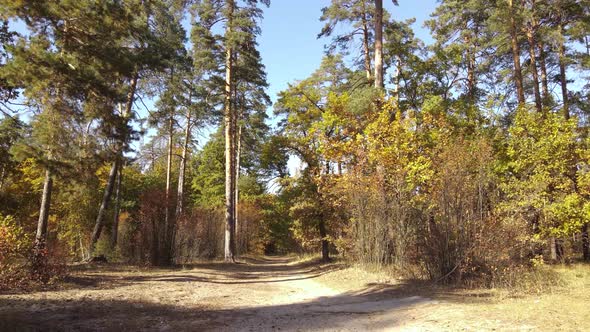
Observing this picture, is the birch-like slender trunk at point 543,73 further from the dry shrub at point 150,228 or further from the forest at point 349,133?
the dry shrub at point 150,228

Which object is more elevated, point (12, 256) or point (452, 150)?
point (452, 150)

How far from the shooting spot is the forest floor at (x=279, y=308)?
6121 millimetres

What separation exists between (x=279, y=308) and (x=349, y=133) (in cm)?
989

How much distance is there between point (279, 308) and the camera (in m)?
8.52

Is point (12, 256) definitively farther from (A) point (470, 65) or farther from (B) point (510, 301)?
(A) point (470, 65)

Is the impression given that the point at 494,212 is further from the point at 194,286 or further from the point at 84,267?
the point at 84,267

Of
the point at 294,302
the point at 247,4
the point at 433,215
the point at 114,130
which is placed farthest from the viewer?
the point at 247,4

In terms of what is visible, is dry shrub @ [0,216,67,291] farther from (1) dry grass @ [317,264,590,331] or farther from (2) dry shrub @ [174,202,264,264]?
(1) dry grass @ [317,264,590,331]

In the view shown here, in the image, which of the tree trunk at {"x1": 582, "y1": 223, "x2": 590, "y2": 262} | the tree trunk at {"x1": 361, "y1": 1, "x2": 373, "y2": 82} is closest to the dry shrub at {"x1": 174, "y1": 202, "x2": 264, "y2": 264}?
the tree trunk at {"x1": 361, "y1": 1, "x2": 373, "y2": 82}

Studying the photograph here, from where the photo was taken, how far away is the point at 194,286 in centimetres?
1130

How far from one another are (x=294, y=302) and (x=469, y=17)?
53.9 ft

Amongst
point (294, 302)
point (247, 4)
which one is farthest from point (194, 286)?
point (247, 4)

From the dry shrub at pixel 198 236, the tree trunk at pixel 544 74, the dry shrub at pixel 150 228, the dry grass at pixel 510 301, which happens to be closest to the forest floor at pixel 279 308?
the dry grass at pixel 510 301

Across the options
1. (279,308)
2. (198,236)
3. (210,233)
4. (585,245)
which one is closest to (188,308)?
(279,308)
